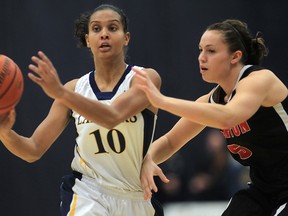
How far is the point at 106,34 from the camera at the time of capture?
3967 millimetres

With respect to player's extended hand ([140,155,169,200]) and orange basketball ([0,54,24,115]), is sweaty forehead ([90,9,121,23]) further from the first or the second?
player's extended hand ([140,155,169,200])

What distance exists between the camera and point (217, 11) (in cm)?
596

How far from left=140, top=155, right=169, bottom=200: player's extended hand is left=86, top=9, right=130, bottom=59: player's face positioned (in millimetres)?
744

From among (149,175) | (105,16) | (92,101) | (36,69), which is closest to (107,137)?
(149,175)

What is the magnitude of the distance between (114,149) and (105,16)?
88 cm

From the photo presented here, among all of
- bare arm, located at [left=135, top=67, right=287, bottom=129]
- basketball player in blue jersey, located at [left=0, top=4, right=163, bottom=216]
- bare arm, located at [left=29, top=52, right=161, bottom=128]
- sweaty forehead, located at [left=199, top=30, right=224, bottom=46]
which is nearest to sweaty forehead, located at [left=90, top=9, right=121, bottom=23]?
basketball player in blue jersey, located at [left=0, top=4, right=163, bottom=216]

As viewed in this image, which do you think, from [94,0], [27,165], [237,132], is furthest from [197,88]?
[237,132]

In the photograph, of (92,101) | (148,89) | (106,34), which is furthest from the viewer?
(106,34)

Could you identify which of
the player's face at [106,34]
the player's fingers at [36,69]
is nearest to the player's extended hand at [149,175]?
the player's face at [106,34]

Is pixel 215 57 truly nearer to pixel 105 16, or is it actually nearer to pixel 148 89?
pixel 148 89

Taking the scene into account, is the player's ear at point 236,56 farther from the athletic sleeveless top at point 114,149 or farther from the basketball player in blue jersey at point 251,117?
the athletic sleeveless top at point 114,149

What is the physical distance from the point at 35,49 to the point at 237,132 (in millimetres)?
2725

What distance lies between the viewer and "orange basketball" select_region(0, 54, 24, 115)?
347 cm

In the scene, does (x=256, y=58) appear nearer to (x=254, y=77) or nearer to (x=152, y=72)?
(x=254, y=77)
